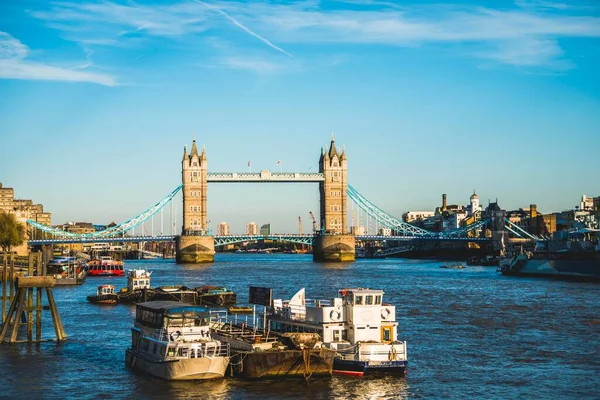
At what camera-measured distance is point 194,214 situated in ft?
513

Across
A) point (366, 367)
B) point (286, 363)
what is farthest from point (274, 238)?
point (286, 363)

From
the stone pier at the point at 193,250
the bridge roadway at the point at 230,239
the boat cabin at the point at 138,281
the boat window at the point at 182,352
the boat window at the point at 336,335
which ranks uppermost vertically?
the bridge roadway at the point at 230,239

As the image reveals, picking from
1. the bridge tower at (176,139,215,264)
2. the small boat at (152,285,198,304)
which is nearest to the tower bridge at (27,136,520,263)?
the bridge tower at (176,139,215,264)

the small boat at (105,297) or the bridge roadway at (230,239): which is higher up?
the bridge roadway at (230,239)

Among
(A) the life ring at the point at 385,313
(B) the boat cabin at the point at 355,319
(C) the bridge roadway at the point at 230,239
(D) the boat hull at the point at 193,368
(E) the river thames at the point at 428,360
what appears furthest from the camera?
(C) the bridge roadway at the point at 230,239

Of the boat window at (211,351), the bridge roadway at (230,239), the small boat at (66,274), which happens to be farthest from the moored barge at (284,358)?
the bridge roadway at (230,239)

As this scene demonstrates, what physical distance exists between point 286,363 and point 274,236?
11388cm

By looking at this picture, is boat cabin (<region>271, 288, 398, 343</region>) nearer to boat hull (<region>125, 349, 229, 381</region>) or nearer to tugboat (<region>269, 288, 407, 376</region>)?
tugboat (<region>269, 288, 407, 376</region>)

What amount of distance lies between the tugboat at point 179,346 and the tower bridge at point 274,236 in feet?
347

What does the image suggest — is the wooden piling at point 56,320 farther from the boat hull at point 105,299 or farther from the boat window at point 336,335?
the boat hull at point 105,299

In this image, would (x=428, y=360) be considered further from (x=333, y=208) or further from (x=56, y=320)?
(x=333, y=208)

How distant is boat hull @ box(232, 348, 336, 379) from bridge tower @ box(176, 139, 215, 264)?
112m

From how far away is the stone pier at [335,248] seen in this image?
5906 inches

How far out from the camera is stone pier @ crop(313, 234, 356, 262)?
492ft
